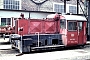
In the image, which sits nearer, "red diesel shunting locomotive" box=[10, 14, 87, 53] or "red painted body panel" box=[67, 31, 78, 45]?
"red diesel shunting locomotive" box=[10, 14, 87, 53]

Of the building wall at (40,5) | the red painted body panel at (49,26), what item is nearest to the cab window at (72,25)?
the red painted body panel at (49,26)

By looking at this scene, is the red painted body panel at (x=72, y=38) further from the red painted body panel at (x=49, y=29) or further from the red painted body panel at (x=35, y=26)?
the red painted body panel at (x=35, y=26)

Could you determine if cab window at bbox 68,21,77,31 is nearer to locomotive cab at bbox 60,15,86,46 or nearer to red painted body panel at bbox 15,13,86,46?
locomotive cab at bbox 60,15,86,46

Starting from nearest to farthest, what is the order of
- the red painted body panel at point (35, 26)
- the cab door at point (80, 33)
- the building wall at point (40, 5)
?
the red painted body panel at point (35, 26), the cab door at point (80, 33), the building wall at point (40, 5)

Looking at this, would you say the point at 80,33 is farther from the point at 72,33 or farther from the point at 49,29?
the point at 49,29

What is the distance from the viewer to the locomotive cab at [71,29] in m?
12.9

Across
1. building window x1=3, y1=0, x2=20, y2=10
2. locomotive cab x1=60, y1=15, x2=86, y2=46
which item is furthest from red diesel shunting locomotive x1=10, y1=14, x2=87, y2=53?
building window x1=3, y1=0, x2=20, y2=10

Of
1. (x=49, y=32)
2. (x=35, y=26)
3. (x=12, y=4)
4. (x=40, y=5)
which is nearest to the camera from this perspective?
(x=35, y=26)

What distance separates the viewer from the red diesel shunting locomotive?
12.1 meters

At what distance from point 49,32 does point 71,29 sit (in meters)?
1.52

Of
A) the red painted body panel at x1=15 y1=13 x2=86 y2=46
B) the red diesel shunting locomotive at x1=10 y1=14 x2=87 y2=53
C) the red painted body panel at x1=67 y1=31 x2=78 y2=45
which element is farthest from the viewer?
the red painted body panel at x1=67 y1=31 x2=78 y2=45

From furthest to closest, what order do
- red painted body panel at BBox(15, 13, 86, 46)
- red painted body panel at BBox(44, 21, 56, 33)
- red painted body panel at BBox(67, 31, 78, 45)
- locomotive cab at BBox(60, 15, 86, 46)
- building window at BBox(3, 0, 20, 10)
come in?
building window at BBox(3, 0, 20, 10)
red painted body panel at BBox(44, 21, 56, 33)
red painted body panel at BBox(67, 31, 78, 45)
locomotive cab at BBox(60, 15, 86, 46)
red painted body panel at BBox(15, 13, 86, 46)

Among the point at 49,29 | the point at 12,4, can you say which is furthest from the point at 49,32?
the point at 12,4

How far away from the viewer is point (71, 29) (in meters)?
13.1
